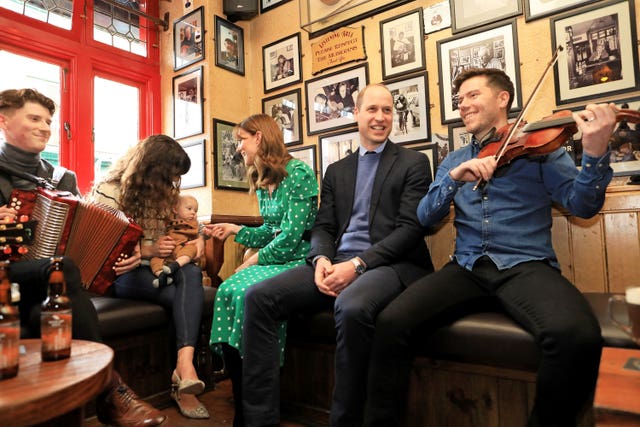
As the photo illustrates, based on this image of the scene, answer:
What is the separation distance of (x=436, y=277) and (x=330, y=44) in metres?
2.25

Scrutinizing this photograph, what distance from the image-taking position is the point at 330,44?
3297 millimetres

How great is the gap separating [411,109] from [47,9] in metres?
2.70

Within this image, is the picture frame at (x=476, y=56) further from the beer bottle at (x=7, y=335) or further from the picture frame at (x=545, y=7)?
the beer bottle at (x=7, y=335)

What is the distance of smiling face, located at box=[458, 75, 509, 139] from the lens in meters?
1.88

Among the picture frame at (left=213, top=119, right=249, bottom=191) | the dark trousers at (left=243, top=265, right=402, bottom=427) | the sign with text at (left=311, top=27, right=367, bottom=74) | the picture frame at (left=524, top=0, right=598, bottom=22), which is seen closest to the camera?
the dark trousers at (left=243, top=265, right=402, bottom=427)

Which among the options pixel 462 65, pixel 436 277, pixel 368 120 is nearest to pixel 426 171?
pixel 368 120

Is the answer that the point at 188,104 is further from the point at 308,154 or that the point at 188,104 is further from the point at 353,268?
the point at 353,268

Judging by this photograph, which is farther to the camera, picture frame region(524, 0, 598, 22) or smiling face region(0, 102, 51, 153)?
picture frame region(524, 0, 598, 22)

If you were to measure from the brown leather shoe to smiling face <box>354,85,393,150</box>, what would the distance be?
1480mm

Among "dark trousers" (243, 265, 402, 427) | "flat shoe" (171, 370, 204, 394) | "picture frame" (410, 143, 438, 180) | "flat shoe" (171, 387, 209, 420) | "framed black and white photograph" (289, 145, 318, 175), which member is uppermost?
"framed black and white photograph" (289, 145, 318, 175)

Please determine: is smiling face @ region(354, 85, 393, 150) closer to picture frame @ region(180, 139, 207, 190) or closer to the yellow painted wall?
the yellow painted wall

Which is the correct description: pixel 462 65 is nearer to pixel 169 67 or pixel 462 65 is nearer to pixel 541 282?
pixel 541 282

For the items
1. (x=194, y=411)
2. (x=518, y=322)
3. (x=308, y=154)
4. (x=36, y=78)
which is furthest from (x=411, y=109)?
(x=36, y=78)

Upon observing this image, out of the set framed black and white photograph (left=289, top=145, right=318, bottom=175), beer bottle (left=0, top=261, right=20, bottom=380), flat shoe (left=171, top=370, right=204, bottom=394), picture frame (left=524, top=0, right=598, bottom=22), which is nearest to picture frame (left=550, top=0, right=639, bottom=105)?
picture frame (left=524, top=0, right=598, bottom=22)
